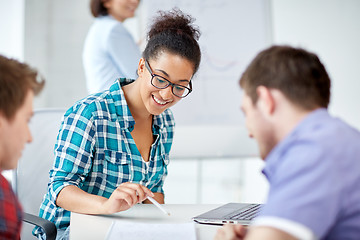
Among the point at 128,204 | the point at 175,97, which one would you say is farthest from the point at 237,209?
the point at 175,97

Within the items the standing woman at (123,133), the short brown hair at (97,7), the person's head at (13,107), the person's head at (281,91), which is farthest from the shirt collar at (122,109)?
the short brown hair at (97,7)

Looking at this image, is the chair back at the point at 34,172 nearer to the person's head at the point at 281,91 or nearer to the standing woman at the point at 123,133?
the standing woman at the point at 123,133

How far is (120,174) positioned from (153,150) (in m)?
0.18

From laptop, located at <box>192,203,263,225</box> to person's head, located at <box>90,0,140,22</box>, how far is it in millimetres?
1333

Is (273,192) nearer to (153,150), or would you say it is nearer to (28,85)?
(28,85)

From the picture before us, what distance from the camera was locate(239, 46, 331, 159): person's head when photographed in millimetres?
767

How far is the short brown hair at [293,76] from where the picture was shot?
2.52 ft

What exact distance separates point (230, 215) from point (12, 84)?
68cm

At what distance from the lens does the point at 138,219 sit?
117cm

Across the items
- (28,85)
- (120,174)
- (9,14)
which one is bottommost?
(120,174)

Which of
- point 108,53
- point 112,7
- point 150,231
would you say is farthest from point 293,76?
point 112,7

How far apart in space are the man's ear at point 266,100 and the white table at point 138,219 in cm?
39

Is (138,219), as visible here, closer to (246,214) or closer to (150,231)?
(150,231)

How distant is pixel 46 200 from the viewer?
1.37 metres
